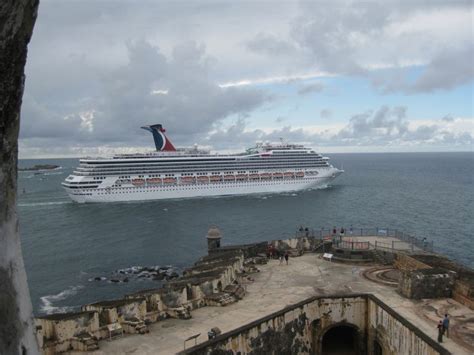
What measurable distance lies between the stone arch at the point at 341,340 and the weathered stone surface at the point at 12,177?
12.6 meters

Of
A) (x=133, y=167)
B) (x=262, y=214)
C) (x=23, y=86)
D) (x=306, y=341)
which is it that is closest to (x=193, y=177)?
(x=133, y=167)

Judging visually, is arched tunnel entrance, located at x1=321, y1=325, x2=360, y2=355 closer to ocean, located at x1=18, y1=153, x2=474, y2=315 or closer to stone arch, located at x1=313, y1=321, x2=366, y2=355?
stone arch, located at x1=313, y1=321, x2=366, y2=355

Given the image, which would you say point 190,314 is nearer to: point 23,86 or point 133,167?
point 23,86

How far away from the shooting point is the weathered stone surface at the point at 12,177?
2688 millimetres

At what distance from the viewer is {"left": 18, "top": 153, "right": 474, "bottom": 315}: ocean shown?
31.0 meters

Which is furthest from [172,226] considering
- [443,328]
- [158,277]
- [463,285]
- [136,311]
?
[443,328]

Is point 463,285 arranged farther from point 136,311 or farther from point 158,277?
point 158,277

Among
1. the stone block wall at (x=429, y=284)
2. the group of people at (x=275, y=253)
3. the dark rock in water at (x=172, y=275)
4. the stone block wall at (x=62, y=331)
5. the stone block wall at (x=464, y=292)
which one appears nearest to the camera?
the stone block wall at (x=62, y=331)

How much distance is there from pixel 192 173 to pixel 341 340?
2342 inches

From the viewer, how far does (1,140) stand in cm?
285

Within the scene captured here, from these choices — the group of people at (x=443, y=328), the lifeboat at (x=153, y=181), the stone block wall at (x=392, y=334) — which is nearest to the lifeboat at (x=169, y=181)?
the lifeboat at (x=153, y=181)

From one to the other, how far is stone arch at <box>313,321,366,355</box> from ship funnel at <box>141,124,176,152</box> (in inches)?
2555

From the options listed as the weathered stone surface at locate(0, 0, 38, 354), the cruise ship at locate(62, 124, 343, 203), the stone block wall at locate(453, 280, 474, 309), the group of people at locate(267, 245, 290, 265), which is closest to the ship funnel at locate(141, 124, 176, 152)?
the cruise ship at locate(62, 124, 343, 203)

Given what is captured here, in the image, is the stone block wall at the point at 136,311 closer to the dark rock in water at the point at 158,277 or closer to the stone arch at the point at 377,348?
the stone arch at the point at 377,348
